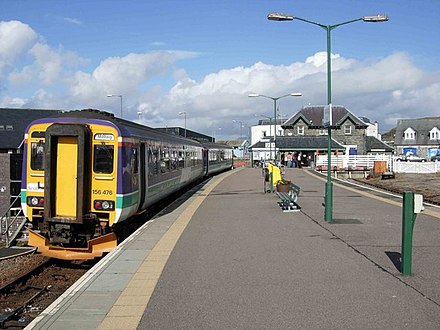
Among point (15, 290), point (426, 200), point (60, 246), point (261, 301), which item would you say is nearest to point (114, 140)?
point (60, 246)

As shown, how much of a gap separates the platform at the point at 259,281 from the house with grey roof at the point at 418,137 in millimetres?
80298

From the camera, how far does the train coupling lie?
1153cm

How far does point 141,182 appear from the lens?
13.9 metres

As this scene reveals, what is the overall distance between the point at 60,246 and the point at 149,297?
5.37m

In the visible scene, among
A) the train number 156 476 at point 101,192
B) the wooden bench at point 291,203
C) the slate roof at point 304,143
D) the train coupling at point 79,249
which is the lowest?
the train coupling at point 79,249

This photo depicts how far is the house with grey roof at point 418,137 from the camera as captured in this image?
291 feet

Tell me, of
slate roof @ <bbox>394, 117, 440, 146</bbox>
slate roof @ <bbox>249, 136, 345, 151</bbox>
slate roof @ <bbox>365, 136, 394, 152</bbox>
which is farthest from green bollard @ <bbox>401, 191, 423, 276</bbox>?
slate roof @ <bbox>394, 117, 440, 146</bbox>

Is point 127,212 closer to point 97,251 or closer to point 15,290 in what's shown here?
point 97,251

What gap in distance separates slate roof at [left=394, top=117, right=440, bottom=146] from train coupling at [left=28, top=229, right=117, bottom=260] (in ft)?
276

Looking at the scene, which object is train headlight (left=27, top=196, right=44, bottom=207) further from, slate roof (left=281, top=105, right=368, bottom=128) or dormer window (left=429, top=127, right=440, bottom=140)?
dormer window (left=429, top=127, right=440, bottom=140)

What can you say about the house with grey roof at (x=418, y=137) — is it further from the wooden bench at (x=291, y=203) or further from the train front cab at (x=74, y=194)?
the train front cab at (x=74, y=194)

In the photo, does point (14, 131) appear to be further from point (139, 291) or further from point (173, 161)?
point (139, 291)

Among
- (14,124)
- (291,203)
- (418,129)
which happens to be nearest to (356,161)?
(291,203)

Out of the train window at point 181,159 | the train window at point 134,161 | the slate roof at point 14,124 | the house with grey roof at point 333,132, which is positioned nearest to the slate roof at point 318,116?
the house with grey roof at point 333,132
